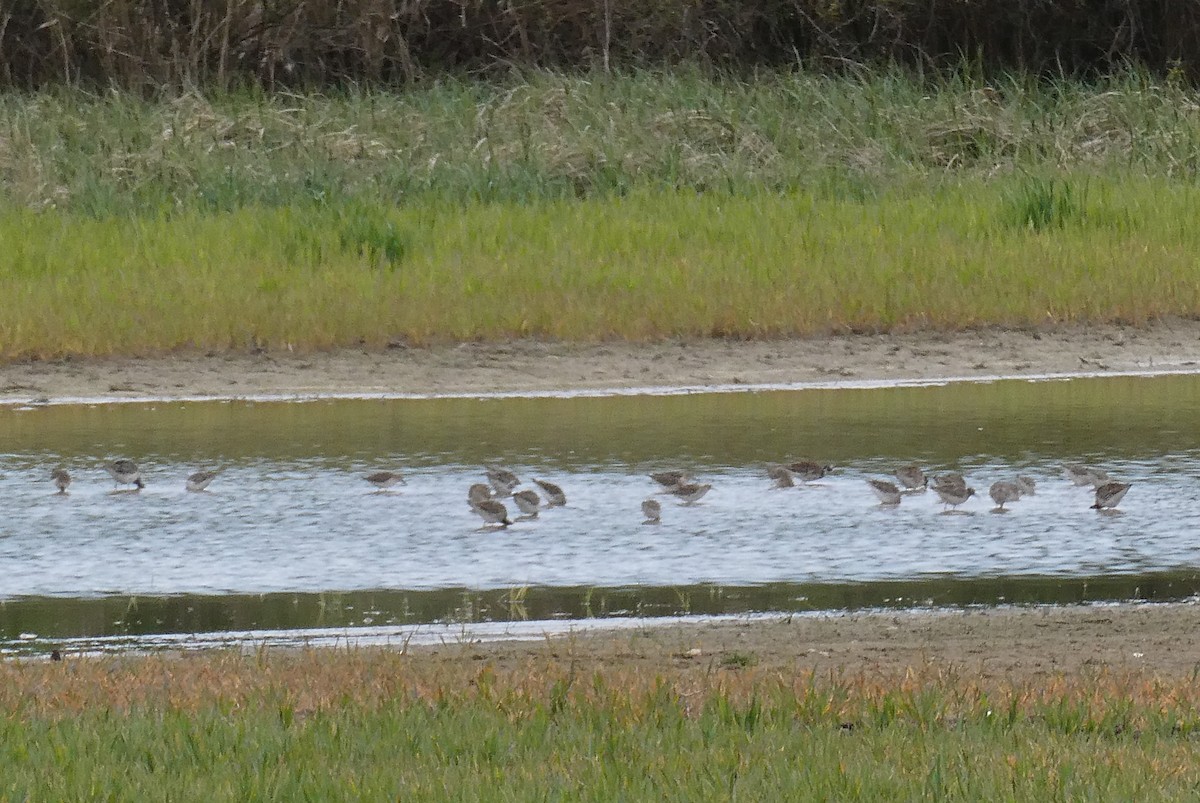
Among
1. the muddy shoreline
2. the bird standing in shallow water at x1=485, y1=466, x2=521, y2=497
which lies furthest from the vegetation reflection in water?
the muddy shoreline

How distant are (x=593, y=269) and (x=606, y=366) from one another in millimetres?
1996

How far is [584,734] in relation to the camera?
5.14m

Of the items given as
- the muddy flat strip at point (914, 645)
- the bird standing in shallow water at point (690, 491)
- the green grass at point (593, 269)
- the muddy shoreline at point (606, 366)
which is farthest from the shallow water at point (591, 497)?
the green grass at point (593, 269)

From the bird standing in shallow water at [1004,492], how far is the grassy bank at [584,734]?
10.8 ft

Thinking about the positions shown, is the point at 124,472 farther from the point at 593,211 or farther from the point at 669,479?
the point at 593,211

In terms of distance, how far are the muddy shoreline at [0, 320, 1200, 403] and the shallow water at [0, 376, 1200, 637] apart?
0.48 metres

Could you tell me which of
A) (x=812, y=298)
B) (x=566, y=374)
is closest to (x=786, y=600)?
(x=566, y=374)

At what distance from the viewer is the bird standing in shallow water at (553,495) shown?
30.9 feet

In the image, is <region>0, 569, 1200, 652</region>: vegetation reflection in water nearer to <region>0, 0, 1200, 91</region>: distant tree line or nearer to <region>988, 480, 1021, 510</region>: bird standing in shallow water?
<region>988, 480, 1021, 510</region>: bird standing in shallow water

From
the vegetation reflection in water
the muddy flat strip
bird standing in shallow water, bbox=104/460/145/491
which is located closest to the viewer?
the muddy flat strip

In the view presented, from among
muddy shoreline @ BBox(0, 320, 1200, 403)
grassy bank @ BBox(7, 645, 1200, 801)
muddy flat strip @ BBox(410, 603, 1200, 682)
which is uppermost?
grassy bank @ BBox(7, 645, 1200, 801)

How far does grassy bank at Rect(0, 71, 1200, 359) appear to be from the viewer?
14586 millimetres

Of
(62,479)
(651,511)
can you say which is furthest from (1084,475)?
(62,479)

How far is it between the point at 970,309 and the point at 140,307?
6.15 m
